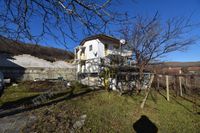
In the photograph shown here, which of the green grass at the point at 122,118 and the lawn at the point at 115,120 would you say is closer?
the lawn at the point at 115,120

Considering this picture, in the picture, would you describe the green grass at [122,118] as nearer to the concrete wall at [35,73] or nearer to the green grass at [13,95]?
the green grass at [13,95]

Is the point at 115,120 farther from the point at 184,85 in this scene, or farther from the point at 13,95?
the point at 184,85

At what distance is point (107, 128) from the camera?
20.1ft

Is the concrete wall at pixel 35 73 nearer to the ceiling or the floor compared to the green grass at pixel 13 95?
nearer to the ceiling

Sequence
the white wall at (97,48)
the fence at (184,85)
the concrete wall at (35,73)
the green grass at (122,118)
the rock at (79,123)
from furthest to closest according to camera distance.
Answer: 1. the white wall at (97,48)
2. the concrete wall at (35,73)
3. the fence at (184,85)
4. the green grass at (122,118)
5. the rock at (79,123)

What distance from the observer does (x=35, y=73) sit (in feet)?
83.5

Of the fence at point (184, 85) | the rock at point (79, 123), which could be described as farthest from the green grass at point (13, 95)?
the fence at point (184, 85)

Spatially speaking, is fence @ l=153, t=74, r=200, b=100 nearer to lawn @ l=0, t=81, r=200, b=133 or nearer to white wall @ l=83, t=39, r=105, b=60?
lawn @ l=0, t=81, r=200, b=133

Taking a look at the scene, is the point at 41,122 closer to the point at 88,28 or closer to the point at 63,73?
the point at 88,28

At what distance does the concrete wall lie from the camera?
23684 millimetres

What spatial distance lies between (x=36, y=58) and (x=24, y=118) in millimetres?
26776

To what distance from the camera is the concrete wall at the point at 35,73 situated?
23684 mm

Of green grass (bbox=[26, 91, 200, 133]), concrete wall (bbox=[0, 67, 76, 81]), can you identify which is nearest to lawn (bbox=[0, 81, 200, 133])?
green grass (bbox=[26, 91, 200, 133])

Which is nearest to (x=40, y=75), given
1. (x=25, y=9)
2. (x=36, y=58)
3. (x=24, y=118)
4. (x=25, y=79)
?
(x=25, y=79)
